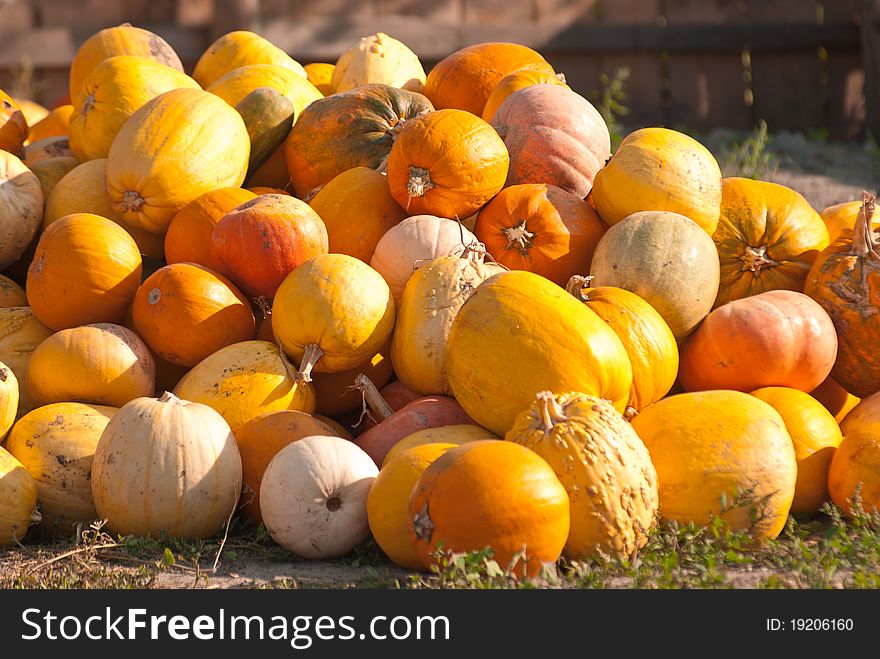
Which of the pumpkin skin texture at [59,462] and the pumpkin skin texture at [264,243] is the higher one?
the pumpkin skin texture at [264,243]

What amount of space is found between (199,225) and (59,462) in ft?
3.89

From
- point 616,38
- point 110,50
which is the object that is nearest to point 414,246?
point 110,50

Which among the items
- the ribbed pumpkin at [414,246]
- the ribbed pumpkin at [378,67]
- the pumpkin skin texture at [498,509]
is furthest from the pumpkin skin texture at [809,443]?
the ribbed pumpkin at [378,67]

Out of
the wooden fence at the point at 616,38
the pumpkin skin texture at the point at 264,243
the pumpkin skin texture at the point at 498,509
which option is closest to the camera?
the pumpkin skin texture at the point at 498,509

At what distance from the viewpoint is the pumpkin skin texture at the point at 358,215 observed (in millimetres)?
4320

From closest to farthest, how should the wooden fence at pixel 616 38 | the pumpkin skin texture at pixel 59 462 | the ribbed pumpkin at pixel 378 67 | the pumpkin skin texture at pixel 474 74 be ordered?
the pumpkin skin texture at pixel 59 462
the pumpkin skin texture at pixel 474 74
the ribbed pumpkin at pixel 378 67
the wooden fence at pixel 616 38

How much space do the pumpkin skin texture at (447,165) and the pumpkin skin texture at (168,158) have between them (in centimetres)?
78

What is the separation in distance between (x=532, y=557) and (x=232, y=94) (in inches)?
122

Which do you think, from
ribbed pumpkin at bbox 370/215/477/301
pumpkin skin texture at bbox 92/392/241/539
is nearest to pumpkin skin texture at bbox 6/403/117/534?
pumpkin skin texture at bbox 92/392/241/539

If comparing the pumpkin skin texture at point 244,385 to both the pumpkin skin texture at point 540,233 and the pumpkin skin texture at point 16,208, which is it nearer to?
the pumpkin skin texture at point 540,233

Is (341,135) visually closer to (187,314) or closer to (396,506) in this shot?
(187,314)

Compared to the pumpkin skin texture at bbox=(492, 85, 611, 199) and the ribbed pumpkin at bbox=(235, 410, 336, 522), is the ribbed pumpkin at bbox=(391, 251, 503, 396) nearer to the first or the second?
the ribbed pumpkin at bbox=(235, 410, 336, 522)

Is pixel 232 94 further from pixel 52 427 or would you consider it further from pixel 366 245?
pixel 52 427

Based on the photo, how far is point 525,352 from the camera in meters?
3.33
